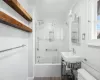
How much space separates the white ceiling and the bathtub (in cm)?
200

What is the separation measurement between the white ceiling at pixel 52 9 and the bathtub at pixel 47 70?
6.58 ft

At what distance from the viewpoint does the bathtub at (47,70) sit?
12.6 feet

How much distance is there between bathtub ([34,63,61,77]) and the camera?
12.6ft

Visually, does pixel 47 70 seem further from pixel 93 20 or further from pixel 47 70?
pixel 93 20

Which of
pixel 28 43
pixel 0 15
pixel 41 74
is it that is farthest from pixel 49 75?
pixel 0 15

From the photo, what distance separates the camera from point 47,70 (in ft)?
12.6

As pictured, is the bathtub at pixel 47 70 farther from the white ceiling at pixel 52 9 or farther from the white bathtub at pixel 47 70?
the white ceiling at pixel 52 9

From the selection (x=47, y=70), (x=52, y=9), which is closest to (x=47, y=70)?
(x=47, y=70)

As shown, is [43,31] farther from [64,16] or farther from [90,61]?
[90,61]

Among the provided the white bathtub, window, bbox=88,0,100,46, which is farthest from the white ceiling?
the white bathtub

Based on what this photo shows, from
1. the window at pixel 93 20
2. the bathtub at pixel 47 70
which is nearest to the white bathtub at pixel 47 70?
the bathtub at pixel 47 70

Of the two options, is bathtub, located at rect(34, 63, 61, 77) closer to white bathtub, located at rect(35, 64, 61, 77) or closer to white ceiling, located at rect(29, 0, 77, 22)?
white bathtub, located at rect(35, 64, 61, 77)

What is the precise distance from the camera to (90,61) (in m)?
2.20

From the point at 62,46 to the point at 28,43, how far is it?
5.55 ft
